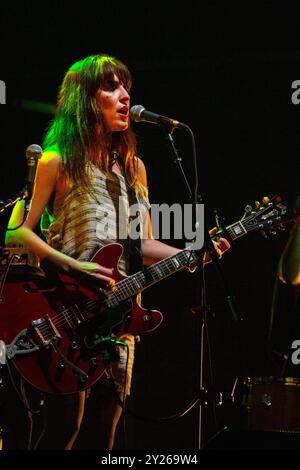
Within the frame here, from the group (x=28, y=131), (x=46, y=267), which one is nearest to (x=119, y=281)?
(x=46, y=267)

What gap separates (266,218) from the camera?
347 centimetres

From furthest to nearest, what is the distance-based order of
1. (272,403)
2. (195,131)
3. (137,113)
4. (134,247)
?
(195,131)
(272,403)
(134,247)
(137,113)

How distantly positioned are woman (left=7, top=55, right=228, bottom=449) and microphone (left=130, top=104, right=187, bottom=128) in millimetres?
248

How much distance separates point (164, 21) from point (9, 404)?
2755 millimetres

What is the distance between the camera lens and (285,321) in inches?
155

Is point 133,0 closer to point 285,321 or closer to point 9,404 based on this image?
point 285,321

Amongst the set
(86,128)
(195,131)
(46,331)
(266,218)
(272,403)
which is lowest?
(272,403)

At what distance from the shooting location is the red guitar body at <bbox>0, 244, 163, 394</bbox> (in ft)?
9.01

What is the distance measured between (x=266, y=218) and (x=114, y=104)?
104cm

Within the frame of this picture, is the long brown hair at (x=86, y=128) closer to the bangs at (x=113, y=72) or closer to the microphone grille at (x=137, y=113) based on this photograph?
the bangs at (x=113, y=72)

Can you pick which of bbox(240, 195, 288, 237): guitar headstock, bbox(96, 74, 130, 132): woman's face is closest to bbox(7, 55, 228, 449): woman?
bbox(96, 74, 130, 132): woman's face

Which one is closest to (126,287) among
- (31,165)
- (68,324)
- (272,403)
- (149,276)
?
(149,276)

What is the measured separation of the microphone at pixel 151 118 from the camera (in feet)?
9.30

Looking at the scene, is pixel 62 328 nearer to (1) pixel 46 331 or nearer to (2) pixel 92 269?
(1) pixel 46 331
